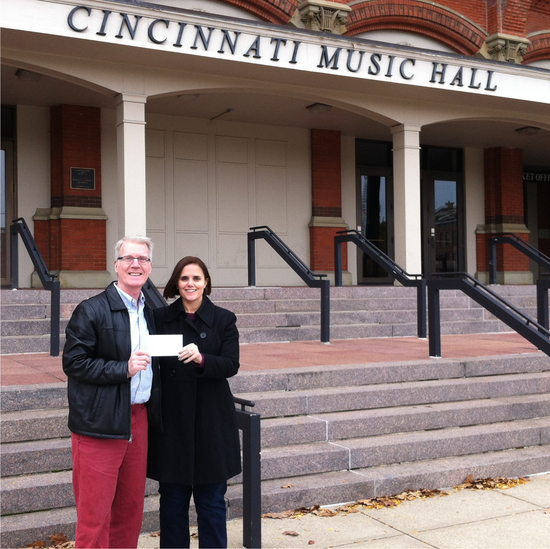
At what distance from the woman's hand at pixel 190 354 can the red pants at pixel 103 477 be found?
0.32m

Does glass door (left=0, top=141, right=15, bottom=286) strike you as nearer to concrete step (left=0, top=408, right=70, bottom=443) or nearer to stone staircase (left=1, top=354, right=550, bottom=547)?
stone staircase (left=1, top=354, right=550, bottom=547)

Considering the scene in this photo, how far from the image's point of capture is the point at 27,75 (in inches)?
418

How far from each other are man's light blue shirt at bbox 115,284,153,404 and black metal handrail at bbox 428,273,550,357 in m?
4.38

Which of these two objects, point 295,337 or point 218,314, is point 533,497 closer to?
point 218,314

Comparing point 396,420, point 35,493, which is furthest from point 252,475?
point 396,420

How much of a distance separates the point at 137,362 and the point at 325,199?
12137mm

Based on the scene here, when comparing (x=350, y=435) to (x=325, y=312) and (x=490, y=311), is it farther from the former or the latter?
(x=325, y=312)

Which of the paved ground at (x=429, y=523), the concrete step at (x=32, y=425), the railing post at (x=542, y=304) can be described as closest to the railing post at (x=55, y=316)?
the paved ground at (x=429, y=523)

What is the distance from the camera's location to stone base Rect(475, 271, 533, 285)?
16.8 m

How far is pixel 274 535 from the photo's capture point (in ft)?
14.7

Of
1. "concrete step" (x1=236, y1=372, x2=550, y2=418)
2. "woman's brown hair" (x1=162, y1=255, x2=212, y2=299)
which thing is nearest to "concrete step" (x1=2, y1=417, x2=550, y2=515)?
"concrete step" (x1=236, y1=372, x2=550, y2=418)

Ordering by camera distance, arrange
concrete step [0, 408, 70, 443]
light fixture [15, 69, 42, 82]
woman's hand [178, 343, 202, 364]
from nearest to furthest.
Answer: woman's hand [178, 343, 202, 364] → concrete step [0, 408, 70, 443] → light fixture [15, 69, 42, 82]

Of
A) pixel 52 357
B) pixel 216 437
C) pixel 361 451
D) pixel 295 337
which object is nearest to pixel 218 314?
pixel 216 437

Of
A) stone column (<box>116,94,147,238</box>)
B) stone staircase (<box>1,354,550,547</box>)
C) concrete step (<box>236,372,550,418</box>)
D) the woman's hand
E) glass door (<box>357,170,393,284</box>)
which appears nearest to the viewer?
the woman's hand
